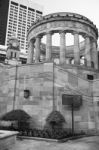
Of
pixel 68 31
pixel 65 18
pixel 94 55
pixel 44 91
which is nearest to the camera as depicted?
pixel 44 91

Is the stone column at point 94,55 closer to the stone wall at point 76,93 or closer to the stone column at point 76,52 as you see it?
the stone column at point 76,52

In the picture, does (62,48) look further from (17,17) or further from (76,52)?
(17,17)

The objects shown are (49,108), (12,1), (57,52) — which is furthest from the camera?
(12,1)

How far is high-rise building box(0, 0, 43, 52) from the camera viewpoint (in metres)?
157

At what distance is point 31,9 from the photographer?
182m

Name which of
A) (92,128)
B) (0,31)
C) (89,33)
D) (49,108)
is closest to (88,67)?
(89,33)

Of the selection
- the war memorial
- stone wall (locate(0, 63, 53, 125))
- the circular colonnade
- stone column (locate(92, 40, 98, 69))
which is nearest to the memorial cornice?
the circular colonnade

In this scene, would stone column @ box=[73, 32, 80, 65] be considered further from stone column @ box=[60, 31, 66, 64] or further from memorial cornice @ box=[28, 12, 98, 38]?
memorial cornice @ box=[28, 12, 98, 38]

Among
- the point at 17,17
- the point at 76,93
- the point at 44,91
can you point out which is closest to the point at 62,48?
the point at 76,93

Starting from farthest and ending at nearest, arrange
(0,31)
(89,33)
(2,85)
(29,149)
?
(0,31) < (89,33) < (2,85) < (29,149)

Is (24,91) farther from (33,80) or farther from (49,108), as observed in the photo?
(49,108)

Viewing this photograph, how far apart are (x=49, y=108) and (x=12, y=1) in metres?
178

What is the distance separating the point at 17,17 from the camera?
17025 cm

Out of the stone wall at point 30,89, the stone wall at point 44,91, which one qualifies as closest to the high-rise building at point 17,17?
the stone wall at point 30,89
